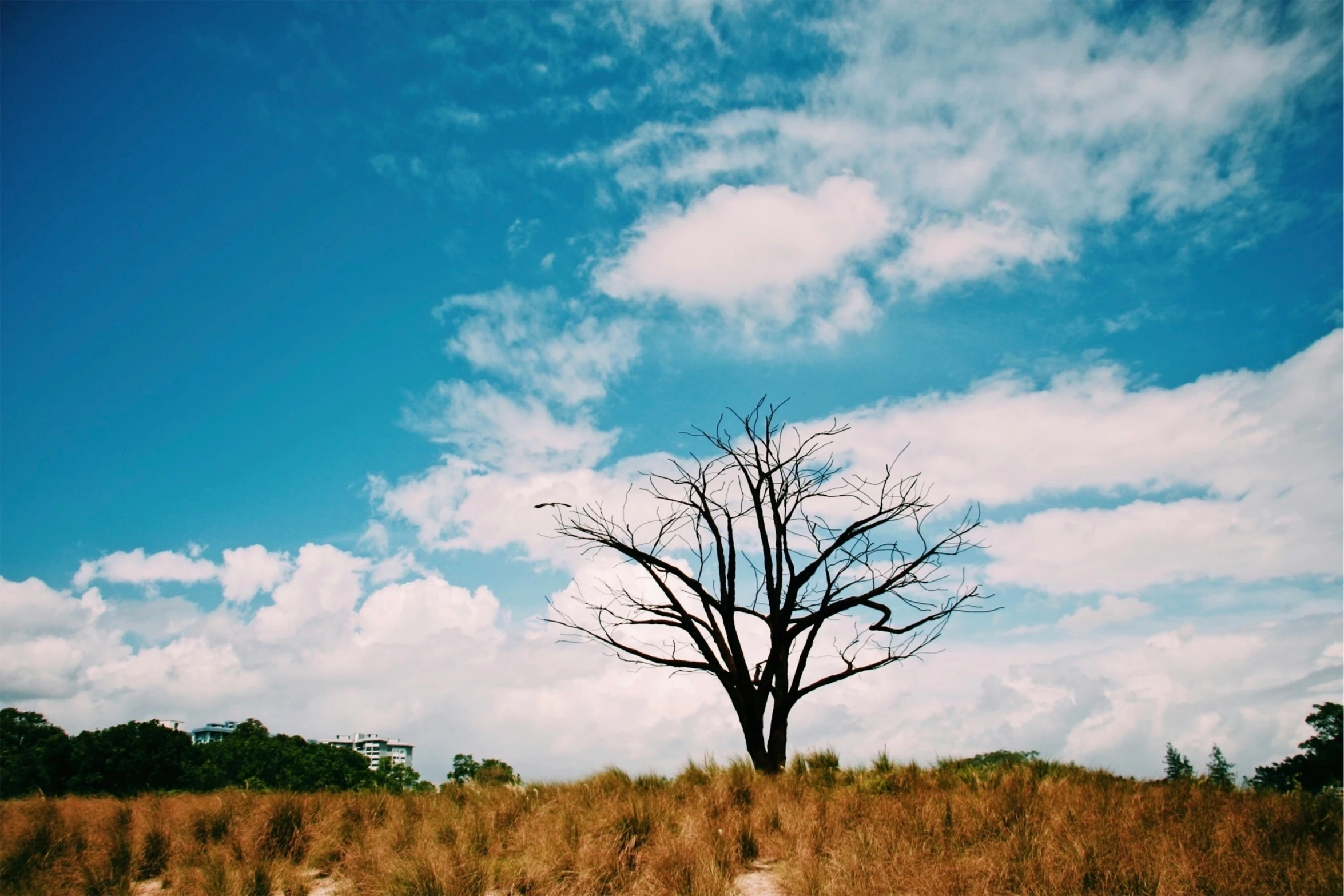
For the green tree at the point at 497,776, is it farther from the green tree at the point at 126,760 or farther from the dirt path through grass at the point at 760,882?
the green tree at the point at 126,760

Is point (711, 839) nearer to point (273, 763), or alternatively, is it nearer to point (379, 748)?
point (273, 763)

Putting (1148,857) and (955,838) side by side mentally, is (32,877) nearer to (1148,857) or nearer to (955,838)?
(955,838)

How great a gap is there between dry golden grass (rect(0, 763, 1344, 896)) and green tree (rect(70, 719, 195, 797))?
53.3m

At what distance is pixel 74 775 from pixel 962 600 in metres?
63.8

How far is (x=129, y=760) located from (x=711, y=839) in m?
62.0

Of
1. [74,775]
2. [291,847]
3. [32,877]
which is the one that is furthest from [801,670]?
[74,775]

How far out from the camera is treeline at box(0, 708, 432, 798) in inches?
1852

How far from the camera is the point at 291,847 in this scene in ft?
24.0

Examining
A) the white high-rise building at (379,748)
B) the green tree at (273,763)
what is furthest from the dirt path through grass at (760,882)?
the white high-rise building at (379,748)

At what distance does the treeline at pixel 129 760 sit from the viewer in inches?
1852

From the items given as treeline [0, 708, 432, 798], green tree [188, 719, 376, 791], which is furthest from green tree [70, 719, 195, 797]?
green tree [188, 719, 376, 791]

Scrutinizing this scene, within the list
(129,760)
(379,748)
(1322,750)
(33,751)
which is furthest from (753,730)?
(379,748)

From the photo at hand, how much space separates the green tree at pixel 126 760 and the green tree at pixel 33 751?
2.61 ft

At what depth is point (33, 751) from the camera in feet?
157
